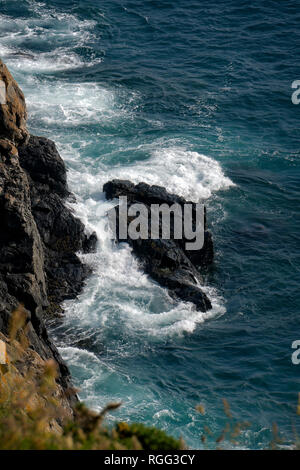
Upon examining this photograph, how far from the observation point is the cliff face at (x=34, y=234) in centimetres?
1736

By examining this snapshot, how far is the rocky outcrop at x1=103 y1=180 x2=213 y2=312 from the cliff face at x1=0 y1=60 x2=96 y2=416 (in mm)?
2175

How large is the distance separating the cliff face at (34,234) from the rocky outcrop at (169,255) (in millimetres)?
2175

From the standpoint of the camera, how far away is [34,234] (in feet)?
63.8

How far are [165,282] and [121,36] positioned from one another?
94.6 ft

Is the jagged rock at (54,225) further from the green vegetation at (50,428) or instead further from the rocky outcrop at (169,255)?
the green vegetation at (50,428)

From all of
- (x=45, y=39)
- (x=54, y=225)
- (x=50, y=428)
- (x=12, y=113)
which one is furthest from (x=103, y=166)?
(x=50, y=428)

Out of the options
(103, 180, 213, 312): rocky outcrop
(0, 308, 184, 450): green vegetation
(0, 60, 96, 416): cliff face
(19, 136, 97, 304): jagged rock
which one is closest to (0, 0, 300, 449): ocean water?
(103, 180, 213, 312): rocky outcrop

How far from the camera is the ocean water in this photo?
67.7 feet

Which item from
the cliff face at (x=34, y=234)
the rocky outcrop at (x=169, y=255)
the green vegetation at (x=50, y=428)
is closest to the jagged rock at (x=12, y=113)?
the cliff face at (x=34, y=234)

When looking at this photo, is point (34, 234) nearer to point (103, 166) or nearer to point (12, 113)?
point (12, 113)

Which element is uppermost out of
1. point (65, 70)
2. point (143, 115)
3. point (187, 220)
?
point (65, 70)

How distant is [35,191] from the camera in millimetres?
25094
